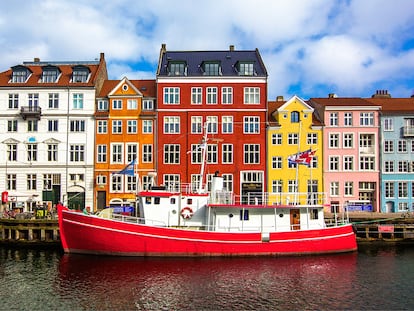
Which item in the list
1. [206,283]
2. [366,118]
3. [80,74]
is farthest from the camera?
[80,74]

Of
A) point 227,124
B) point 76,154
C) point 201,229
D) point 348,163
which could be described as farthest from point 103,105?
point 348,163

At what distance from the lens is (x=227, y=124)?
151 ft

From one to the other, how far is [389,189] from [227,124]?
18.8 m

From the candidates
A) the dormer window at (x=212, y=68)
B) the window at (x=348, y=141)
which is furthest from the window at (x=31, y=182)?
the window at (x=348, y=141)

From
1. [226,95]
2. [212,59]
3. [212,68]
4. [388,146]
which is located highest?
[212,59]

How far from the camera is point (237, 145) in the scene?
4572 centimetres

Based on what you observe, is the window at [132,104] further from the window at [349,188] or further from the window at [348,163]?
the window at [349,188]

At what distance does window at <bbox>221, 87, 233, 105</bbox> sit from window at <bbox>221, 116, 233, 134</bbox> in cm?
161

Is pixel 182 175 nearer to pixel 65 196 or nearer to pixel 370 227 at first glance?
pixel 65 196

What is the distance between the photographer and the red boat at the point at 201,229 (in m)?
29.1

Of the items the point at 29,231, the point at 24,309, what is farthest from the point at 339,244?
the point at 29,231

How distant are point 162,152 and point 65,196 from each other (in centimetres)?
1115

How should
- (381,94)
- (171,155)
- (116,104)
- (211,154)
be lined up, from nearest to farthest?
1. (211,154)
2. (171,155)
3. (116,104)
4. (381,94)

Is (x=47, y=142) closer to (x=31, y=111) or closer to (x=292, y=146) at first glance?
(x=31, y=111)
